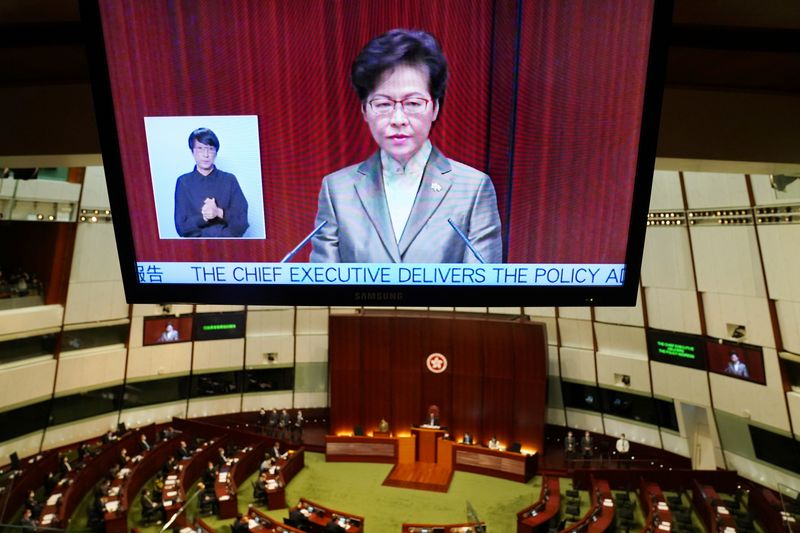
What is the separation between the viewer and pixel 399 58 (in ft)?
7.23

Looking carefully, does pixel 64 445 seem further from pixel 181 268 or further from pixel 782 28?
pixel 782 28

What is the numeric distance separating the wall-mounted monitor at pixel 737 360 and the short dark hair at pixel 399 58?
11.0 meters

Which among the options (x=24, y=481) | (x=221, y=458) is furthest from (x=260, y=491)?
(x=24, y=481)

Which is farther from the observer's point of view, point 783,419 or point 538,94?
point 783,419

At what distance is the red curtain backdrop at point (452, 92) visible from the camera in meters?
2.16

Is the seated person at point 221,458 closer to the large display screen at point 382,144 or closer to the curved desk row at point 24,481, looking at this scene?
the curved desk row at point 24,481

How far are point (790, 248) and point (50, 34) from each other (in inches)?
441

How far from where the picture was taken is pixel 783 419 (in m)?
10.1

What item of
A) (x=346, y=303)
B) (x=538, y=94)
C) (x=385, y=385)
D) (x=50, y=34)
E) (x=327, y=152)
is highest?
(x=50, y=34)

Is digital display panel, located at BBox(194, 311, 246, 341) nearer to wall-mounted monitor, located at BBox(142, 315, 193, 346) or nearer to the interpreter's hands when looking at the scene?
wall-mounted monitor, located at BBox(142, 315, 193, 346)

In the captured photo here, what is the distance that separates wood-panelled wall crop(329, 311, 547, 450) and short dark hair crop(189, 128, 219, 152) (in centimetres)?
1149

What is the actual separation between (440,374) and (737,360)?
21.5 ft

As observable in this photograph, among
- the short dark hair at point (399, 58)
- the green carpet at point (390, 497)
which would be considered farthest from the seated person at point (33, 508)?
the short dark hair at point (399, 58)

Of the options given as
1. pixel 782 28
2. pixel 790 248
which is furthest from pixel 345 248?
pixel 790 248
